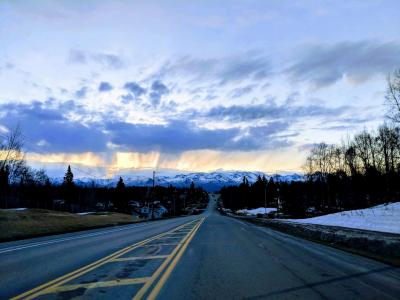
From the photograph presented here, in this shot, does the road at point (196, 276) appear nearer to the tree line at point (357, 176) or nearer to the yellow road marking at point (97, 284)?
the yellow road marking at point (97, 284)

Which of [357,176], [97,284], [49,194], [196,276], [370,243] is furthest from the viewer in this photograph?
[49,194]

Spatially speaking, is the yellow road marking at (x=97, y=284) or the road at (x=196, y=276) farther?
the yellow road marking at (x=97, y=284)

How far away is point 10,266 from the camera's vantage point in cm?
1164

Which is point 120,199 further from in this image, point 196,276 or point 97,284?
point 97,284

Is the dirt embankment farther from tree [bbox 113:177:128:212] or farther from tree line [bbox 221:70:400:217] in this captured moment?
tree [bbox 113:177:128:212]

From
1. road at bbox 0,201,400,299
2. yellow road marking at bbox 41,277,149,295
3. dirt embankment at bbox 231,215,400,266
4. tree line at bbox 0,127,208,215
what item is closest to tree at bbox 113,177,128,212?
tree line at bbox 0,127,208,215

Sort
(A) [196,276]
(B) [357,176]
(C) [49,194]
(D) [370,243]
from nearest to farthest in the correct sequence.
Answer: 1. (A) [196,276]
2. (D) [370,243]
3. (B) [357,176]
4. (C) [49,194]

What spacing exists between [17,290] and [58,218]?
34.1 meters

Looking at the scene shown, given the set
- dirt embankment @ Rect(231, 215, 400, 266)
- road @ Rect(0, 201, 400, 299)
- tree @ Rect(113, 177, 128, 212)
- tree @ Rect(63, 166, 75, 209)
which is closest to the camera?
road @ Rect(0, 201, 400, 299)

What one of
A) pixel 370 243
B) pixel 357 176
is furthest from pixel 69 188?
pixel 370 243

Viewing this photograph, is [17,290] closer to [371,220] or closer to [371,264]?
[371,264]

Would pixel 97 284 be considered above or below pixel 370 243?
below

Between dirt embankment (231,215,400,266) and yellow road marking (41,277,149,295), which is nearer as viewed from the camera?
yellow road marking (41,277,149,295)

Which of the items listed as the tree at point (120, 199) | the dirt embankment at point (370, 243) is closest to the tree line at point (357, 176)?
the dirt embankment at point (370, 243)
